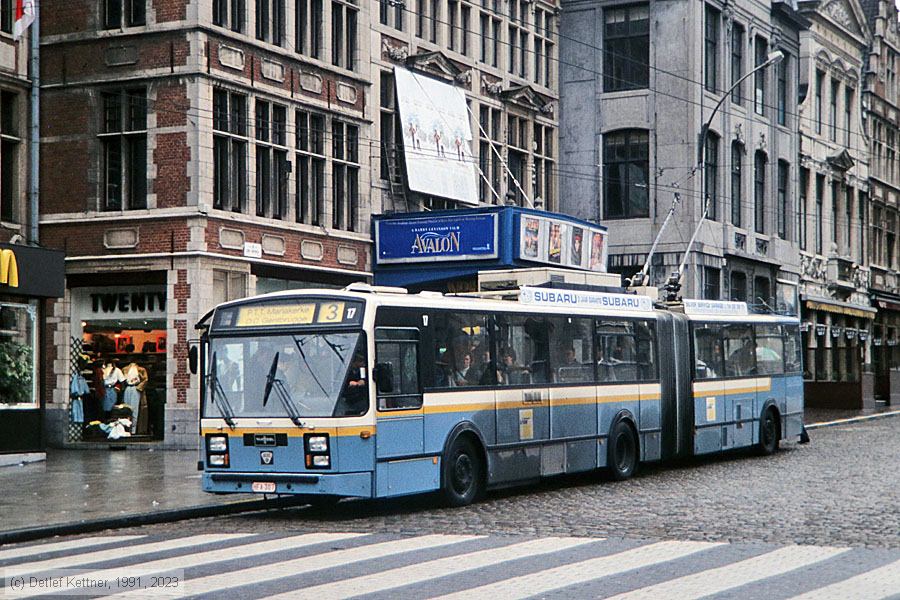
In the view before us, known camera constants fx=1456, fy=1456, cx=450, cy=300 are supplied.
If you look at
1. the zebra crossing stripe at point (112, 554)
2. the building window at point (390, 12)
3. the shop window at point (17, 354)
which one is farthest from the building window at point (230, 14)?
the zebra crossing stripe at point (112, 554)

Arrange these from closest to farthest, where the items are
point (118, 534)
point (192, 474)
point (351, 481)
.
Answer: point (118, 534)
point (351, 481)
point (192, 474)

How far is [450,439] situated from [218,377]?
2.98 meters

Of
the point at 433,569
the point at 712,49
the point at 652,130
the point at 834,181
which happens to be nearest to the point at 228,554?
the point at 433,569

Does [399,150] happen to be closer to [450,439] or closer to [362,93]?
[362,93]

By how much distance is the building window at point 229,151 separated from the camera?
2906 centimetres

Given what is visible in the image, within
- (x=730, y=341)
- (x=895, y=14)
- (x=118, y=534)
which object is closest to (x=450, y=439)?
(x=118, y=534)

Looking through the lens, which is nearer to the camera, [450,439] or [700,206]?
[450,439]

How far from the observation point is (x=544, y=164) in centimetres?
4372

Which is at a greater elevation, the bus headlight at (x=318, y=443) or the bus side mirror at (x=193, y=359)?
the bus side mirror at (x=193, y=359)

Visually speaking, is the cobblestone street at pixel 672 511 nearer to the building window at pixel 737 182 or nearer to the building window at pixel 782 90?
the building window at pixel 737 182

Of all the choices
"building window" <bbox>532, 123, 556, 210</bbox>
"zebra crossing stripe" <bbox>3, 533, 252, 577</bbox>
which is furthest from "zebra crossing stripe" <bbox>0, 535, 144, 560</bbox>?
"building window" <bbox>532, 123, 556, 210</bbox>

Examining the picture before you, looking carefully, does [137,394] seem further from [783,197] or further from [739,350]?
[783,197]

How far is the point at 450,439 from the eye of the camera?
18.2 m

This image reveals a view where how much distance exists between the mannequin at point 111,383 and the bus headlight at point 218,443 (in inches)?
485
